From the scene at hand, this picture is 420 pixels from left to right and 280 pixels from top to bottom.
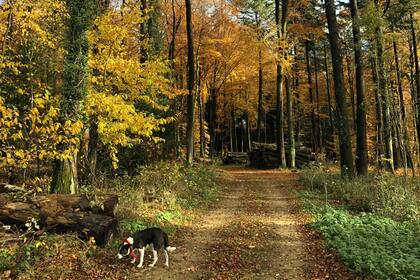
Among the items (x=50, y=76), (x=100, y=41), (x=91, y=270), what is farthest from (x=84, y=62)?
(x=91, y=270)

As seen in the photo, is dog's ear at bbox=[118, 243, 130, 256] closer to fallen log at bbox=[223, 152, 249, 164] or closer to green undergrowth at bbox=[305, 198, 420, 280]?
green undergrowth at bbox=[305, 198, 420, 280]

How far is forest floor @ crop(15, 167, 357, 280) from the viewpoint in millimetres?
6793

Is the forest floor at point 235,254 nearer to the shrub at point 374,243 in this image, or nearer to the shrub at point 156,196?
the shrub at point 374,243

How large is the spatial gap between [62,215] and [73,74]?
11.6ft

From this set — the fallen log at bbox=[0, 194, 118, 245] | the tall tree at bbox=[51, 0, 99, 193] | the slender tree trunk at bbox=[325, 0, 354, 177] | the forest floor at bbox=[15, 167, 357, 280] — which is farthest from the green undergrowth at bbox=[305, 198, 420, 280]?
the tall tree at bbox=[51, 0, 99, 193]

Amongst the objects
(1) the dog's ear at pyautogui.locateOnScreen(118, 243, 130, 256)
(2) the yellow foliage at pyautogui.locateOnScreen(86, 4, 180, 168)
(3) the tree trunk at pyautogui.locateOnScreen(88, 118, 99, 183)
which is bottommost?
(1) the dog's ear at pyautogui.locateOnScreen(118, 243, 130, 256)

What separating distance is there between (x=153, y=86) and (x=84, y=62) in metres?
2.84

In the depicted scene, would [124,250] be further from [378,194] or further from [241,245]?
[378,194]

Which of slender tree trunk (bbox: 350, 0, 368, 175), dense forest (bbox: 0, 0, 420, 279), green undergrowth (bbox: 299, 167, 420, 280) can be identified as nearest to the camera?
green undergrowth (bbox: 299, 167, 420, 280)

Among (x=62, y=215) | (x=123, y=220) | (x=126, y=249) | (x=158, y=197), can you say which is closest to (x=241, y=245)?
(x=126, y=249)

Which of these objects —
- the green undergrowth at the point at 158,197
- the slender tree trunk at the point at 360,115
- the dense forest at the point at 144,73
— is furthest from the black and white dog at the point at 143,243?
the slender tree trunk at the point at 360,115

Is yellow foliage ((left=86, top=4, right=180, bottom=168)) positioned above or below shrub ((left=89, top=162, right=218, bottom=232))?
above

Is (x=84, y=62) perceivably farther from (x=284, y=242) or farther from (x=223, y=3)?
(x=223, y=3)

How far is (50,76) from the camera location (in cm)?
1157
